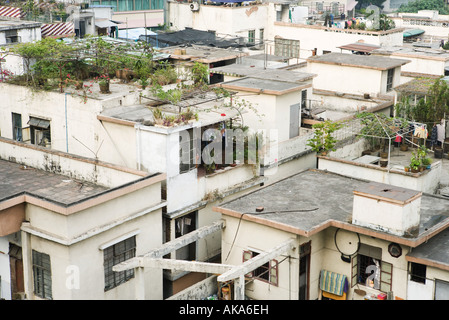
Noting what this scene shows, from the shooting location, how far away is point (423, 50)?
3753cm

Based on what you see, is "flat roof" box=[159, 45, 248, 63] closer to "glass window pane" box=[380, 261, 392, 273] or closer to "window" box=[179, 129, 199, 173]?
"window" box=[179, 129, 199, 173]

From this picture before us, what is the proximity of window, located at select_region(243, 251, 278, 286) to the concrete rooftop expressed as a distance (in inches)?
183

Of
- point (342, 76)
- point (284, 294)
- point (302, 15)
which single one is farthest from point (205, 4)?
point (284, 294)

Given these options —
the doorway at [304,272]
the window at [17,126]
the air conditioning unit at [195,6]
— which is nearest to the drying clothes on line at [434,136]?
the doorway at [304,272]

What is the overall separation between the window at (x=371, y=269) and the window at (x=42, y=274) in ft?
27.8

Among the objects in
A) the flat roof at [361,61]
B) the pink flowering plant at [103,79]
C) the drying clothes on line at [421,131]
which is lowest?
the drying clothes on line at [421,131]

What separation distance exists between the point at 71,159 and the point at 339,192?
8.46 meters

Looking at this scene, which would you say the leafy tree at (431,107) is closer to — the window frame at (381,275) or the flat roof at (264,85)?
the flat roof at (264,85)

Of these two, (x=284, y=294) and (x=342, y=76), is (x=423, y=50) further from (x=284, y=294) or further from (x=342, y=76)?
(x=284, y=294)

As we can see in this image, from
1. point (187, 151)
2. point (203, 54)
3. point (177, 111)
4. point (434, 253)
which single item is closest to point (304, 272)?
point (434, 253)

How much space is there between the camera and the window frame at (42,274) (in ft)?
60.2

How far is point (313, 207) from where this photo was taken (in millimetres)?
20234

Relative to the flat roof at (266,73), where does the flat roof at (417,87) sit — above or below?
below

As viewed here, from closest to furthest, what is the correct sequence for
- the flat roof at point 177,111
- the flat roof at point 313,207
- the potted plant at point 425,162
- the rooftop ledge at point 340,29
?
the flat roof at point 313,207 < the flat roof at point 177,111 < the potted plant at point 425,162 < the rooftop ledge at point 340,29
